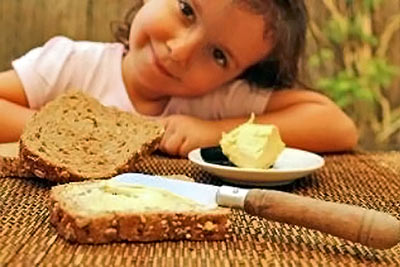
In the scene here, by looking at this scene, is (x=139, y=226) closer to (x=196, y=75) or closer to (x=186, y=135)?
(x=186, y=135)

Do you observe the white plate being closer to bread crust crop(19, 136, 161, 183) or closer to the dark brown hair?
bread crust crop(19, 136, 161, 183)

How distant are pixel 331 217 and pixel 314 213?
16 millimetres

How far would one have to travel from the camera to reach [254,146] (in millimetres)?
921

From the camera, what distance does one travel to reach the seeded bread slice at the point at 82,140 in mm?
858

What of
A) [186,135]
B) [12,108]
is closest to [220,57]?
[186,135]

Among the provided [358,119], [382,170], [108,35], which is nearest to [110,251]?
[382,170]

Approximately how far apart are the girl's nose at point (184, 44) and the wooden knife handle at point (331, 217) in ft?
1.79

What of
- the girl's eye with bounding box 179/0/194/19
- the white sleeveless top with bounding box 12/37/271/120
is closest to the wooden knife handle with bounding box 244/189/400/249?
the girl's eye with bounding box 179/0/194/19

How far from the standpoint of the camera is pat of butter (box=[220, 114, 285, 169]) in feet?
3.00

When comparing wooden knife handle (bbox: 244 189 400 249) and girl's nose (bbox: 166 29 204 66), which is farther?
→ girl's nose (bbox: 166 29 204 66)

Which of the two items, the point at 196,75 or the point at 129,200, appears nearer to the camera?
the point at 129,200

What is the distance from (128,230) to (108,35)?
1013 millimetres

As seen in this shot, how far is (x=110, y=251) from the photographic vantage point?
61cm

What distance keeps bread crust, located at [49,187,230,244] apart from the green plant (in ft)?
5.11
